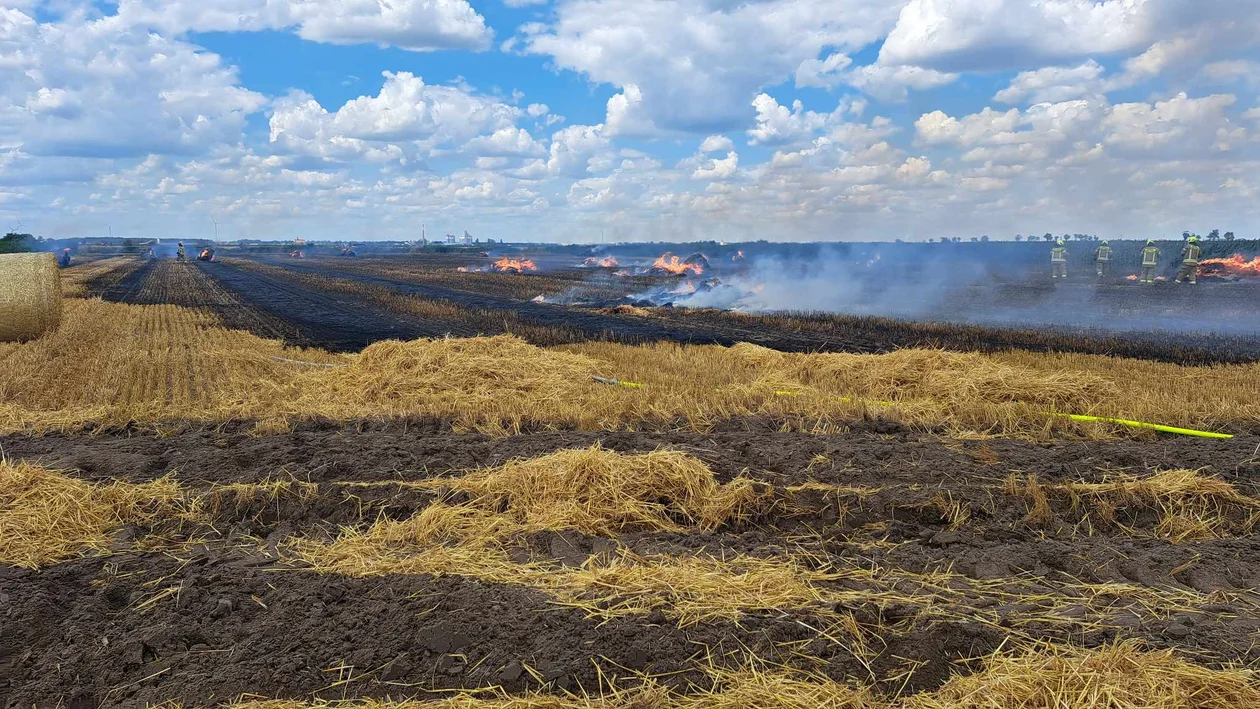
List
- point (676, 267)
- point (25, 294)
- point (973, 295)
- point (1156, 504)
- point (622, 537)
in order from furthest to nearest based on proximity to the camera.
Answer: point (676, 267) < point (973, 295) < point (25, 294) < point (1156, 504) < point (622, 537)

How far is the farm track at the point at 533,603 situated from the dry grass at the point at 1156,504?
225 millimetres

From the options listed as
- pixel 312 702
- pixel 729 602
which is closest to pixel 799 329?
pixel 729 602

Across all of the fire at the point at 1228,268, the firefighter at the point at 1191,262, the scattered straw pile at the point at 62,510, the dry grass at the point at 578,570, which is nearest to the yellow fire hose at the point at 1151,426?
the dry grass at the point at 578,570

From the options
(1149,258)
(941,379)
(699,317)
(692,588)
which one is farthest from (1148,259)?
(692,588)

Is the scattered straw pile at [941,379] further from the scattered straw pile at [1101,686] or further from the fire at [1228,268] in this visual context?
the fire at [1228,268]

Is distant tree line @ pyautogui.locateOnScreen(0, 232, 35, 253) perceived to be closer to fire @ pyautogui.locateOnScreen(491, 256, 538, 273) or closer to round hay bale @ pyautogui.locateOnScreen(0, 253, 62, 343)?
fire @ pyautogui.locateOnScreen(491, 256, 538, 273)

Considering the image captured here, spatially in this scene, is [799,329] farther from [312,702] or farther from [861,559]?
[312,702]

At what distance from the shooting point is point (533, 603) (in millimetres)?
4547

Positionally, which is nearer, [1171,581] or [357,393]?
[1171,581]

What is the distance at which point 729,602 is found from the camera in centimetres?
452

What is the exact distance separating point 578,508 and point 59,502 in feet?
12.5

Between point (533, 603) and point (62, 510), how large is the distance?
383cm

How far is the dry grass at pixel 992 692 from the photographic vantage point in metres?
3.52

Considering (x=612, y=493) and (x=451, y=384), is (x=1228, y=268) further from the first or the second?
(x=612, y=493)
